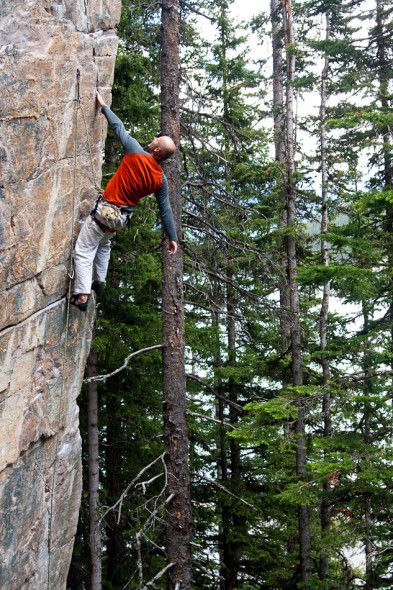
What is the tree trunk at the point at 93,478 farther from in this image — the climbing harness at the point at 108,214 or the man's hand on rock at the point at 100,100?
the man's hand on rock at the point at 100,100

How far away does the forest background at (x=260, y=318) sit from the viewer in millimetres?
10547

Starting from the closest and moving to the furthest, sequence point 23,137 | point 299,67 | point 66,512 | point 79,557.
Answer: point 23,137 < point 66,512 < point 79,557 < point 299,67

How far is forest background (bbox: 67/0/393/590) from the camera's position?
10547 mm

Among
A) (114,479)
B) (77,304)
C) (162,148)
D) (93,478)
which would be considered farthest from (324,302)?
(162,148)

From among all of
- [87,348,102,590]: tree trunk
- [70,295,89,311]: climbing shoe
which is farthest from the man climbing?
[87,348,102,590]: tree trunk

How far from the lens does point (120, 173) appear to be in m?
7.02

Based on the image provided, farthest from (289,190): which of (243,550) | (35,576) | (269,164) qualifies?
(35,576)

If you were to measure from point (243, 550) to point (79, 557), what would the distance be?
374cm

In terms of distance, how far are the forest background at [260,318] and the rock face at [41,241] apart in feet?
8.20

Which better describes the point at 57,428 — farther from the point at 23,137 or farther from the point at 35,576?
the point at 23,137

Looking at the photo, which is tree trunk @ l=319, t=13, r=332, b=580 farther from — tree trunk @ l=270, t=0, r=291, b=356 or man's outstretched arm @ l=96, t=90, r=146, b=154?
man's outstretched arm @ l=96, t=90, r=146, b=154

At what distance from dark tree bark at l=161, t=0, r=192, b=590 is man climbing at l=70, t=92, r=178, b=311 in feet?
4.89

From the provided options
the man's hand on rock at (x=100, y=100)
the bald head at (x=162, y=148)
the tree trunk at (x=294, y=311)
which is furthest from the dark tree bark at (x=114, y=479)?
the bald head at (x=162, y=148)

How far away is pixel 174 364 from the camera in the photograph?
29.0 feet
